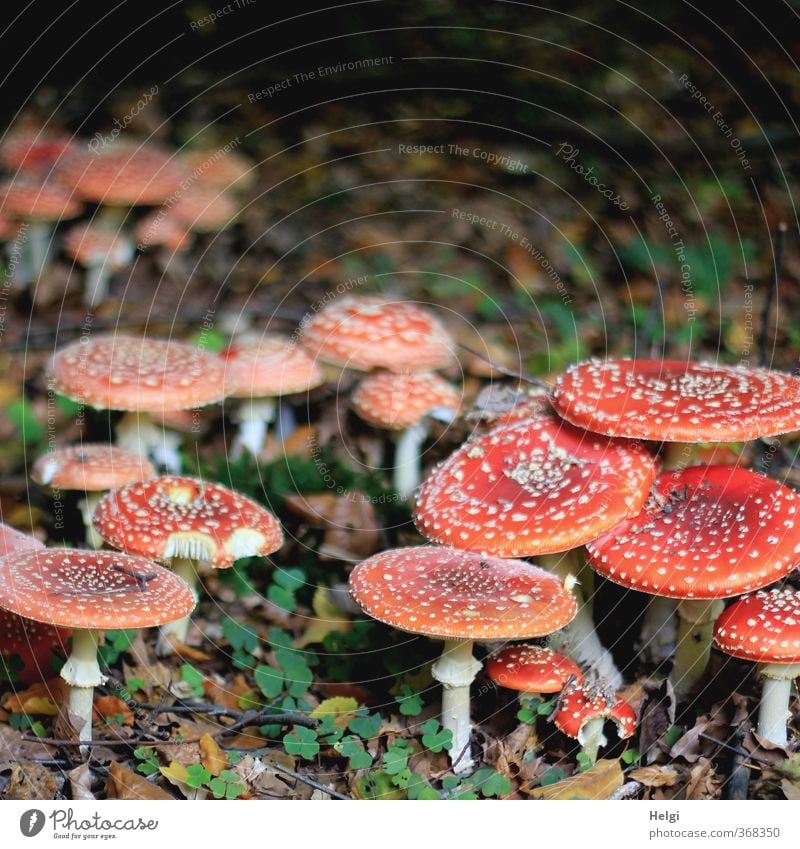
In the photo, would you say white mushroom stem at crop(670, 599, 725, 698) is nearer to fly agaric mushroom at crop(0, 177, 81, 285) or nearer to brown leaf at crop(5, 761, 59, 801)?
brown leaf at crop(5, 761, 59, 801)

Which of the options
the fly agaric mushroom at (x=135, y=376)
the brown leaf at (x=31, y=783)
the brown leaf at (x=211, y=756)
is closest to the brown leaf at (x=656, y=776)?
the brown leaf at (x=211, y=756)

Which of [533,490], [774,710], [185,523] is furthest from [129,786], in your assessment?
[774,710]

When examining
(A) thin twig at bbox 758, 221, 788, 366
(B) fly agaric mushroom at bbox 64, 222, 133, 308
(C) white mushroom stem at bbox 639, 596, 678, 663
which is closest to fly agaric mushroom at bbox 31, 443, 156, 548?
(B) fly agaric mushroom at bbox 64, 222, 133, 308

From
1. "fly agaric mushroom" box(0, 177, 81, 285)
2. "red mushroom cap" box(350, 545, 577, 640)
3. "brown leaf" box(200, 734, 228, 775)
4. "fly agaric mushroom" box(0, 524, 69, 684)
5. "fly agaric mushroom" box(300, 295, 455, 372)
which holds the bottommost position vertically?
"brown leaf" box(200, 734, 228, 775)

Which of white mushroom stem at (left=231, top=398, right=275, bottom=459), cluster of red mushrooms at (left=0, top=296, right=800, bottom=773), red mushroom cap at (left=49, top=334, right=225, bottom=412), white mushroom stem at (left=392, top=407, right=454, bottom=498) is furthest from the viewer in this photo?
white mushroom stem at (left=231, top=398, right=275, bottom=459)

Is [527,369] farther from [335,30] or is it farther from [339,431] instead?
[335,30]

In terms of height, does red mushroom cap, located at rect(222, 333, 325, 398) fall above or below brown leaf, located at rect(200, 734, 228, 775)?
above
